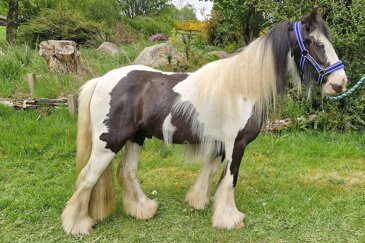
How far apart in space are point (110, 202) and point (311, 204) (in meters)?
1.86

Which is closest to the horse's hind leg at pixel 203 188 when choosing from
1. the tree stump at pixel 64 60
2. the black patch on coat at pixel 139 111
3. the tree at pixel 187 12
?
the black patch on coat at pixel 139 111

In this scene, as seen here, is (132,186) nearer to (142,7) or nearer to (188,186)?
(188,186)

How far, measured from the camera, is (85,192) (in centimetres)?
274

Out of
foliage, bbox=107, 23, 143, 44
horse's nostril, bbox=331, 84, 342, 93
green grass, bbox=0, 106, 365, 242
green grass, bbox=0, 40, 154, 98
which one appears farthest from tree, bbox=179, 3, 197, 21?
horse's nostril, bbox=331, 84, 342, 93

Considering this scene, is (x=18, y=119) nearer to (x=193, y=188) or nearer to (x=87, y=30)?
(x=193, y=188)

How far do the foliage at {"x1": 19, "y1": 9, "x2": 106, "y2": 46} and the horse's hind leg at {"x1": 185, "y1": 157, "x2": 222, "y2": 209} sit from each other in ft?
32.4

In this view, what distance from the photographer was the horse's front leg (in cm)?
267

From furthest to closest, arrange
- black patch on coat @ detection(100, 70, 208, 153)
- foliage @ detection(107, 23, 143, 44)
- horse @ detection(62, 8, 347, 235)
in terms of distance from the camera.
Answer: foliage @ detection(107, 23, 143, 44) → black patch on coat @ detection(100, 70, 208, 153) → horse @ detection(62, 8, 347, 235)

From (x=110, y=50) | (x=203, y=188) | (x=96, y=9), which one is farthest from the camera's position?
(x=96, y=9)

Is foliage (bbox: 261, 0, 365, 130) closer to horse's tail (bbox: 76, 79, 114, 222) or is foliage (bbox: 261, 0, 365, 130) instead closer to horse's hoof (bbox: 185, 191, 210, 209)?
horse's hoof (bbox: 185, 191, 210, 209)

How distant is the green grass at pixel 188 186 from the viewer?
2.81 meters

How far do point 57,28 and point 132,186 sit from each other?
10254 mm

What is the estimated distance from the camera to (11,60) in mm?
7082

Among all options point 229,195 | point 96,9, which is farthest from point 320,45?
point 96,9
